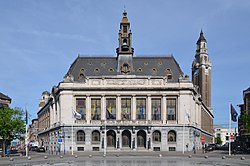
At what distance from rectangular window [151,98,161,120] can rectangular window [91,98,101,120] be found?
12609 millimetres

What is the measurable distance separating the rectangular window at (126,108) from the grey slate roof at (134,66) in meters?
7.69

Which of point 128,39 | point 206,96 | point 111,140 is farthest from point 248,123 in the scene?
point 206,96

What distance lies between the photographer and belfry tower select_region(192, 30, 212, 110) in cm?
17688

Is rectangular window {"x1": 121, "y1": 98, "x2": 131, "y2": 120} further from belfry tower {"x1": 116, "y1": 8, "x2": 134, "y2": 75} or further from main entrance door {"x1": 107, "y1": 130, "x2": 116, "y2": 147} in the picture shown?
belfry tower {"x1": 116, "y1": 8, "x2": 134, "y2": 75}

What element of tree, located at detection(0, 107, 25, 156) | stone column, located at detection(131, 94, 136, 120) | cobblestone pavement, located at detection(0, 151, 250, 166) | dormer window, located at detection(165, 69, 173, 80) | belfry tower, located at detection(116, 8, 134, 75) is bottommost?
cobblestone pavement, located at detection(0, 151, 250, 166)

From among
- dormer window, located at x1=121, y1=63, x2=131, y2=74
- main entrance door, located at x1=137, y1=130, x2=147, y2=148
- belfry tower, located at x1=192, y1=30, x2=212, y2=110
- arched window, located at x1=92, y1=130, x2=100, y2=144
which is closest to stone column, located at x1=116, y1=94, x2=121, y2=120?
arched window, located at x1=92, y1=130, x2=100, y2=144

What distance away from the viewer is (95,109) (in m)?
99.8

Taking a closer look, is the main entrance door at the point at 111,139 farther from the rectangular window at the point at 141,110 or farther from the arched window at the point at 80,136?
the rectangular window at the point at 141,110

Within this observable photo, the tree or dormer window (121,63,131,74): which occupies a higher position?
dormer window (121,63,131,74)

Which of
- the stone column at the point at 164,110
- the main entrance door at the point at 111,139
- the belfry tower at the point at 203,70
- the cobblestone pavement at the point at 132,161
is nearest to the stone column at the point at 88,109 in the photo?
the main entrance door at the point at 111,139

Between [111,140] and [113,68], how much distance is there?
728 inches

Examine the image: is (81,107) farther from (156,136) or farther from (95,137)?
(156,136)

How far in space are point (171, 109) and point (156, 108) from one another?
3.59 metres

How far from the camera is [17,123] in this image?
80250 mm
